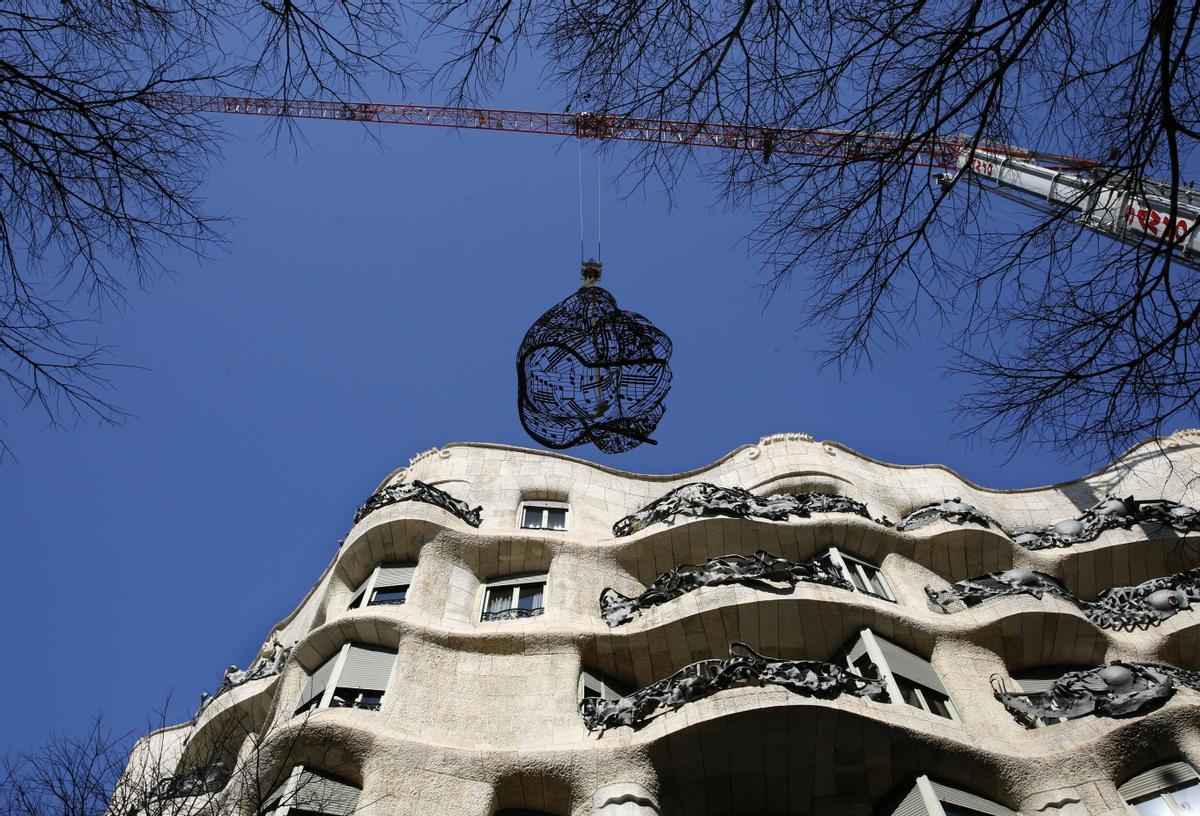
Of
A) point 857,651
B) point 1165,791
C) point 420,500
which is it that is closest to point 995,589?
A: point 857,651

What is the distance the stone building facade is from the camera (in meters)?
14.8

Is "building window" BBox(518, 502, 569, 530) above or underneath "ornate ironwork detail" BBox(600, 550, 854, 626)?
above

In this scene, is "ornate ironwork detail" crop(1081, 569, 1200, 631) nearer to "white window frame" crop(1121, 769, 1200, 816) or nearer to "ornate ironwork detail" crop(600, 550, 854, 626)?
"white window frame" crop(1121, 769, 1200, 816)

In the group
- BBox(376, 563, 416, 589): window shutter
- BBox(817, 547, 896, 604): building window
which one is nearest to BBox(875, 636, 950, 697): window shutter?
BBox(817, 547, 896, 604): building window

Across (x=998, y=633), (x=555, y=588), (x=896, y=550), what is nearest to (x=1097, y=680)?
(x=998, y=633)

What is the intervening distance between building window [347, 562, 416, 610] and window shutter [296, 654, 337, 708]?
5.47 feet

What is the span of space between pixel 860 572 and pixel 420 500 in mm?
9549

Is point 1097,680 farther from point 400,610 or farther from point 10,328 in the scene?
point 10,328

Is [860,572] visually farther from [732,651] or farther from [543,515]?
[543,515]

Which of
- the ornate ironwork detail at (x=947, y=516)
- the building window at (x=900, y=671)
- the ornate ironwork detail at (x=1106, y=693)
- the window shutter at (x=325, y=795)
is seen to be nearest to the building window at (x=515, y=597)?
the window shutter at (x=325, y=795)

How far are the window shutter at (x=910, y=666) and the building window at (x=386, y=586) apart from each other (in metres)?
9.27

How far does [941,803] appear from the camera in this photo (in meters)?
14.3

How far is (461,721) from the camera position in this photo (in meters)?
16.4

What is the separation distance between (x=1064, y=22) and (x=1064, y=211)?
4.20 ft
